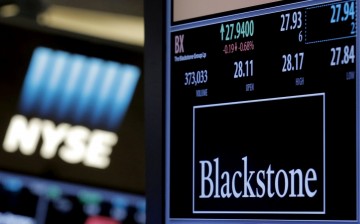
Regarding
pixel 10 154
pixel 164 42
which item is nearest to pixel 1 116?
pixel 10 154

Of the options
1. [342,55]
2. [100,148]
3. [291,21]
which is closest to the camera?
[342,55]

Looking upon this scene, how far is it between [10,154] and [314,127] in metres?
2.28

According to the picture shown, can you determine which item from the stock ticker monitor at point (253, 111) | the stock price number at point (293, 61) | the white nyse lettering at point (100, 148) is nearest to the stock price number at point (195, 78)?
the stock ticker monitor at point (253, 111)

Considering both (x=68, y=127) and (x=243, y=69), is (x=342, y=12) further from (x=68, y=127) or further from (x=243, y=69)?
(x=68, y=127)

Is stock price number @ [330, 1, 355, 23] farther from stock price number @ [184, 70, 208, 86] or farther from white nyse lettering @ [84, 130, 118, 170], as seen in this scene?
white nyse lettering @ [84, 130, 118, 170]

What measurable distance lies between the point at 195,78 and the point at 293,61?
30cm

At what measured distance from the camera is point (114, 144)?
3797 mm

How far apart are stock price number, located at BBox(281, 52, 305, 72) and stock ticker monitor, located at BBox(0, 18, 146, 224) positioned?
71.4 inches

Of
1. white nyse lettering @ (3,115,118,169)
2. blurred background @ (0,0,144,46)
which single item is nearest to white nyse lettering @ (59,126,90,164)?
white nyse lettering @ (3,115,118,169)

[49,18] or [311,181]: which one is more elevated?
[49,18]

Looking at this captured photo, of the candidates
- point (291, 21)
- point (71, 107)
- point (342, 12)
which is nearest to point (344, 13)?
point (342, 12)

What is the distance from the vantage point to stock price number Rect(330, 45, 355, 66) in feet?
5.96

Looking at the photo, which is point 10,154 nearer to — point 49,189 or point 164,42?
point 49,189

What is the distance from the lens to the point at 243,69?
2.04m
